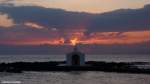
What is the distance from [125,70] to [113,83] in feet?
58.5

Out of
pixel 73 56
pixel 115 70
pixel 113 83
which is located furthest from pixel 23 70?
pixel 113 83

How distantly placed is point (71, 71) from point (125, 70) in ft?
26.3

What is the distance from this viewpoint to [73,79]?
5900 centimetres

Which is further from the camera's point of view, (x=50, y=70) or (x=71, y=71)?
(x=50, y=70)

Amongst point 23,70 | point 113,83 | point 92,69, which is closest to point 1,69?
point 23,70

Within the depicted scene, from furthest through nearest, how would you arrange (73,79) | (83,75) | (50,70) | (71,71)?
(50,70), (71,71), (83,75), (73,79)

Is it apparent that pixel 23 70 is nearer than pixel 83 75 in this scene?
No

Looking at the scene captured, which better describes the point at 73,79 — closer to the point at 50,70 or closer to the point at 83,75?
the point at 83,75

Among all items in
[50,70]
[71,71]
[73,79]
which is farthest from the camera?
[50,70]

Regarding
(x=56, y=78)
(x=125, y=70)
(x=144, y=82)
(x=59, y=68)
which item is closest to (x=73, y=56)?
(x=59, y=68)

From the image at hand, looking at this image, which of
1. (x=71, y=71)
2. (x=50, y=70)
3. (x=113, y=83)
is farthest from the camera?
(x=50, y=70)

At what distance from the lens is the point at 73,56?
74688 millimetres

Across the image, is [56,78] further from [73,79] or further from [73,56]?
[73,56]

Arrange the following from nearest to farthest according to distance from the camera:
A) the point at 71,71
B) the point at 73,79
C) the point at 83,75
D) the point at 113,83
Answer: the point at 113,83
the point at 73,79
the point at 83,75
the point at 71,71
